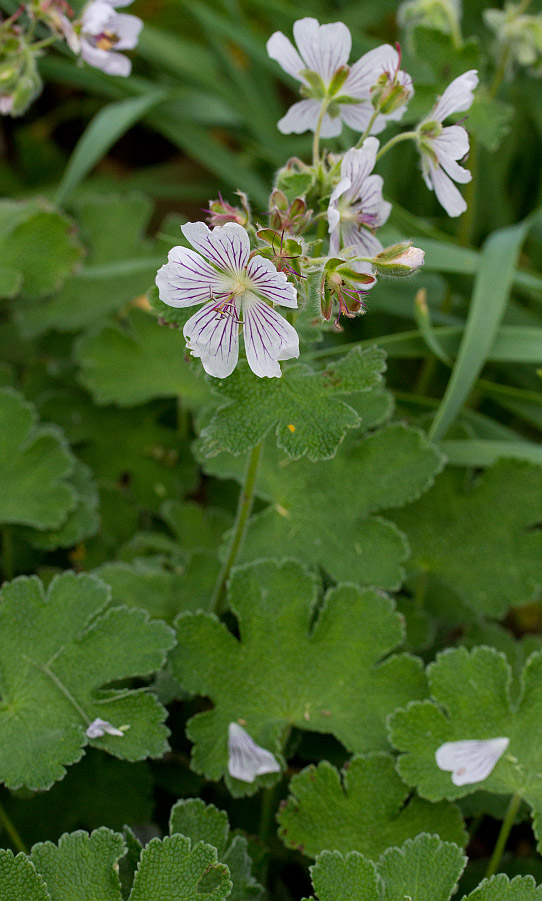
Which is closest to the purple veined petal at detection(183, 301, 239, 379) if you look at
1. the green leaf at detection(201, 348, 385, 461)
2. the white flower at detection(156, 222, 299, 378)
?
the white flower at detection(156, 222, 299, 378)

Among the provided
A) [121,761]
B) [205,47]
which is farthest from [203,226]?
[205,47]

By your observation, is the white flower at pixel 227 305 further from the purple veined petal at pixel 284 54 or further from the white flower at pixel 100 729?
the white flower at pixel 100 729

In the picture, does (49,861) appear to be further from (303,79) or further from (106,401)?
(303,79)

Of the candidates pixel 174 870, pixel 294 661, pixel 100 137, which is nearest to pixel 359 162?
pixel 294 661

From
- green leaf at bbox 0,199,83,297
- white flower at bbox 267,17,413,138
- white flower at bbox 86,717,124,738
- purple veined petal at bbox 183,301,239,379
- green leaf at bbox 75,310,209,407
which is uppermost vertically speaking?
white flower at bbox 267,17,413,138

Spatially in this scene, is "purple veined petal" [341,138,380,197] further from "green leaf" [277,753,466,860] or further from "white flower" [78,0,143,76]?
"green leaf" [277,753,466,860]
